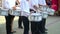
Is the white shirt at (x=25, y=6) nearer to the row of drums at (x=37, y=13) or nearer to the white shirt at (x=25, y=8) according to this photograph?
the white shirt at (x=25, y=8)

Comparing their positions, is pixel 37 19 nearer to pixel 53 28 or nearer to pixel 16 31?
pixel 16 31

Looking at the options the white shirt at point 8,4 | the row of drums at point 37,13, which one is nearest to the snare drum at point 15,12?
the row of drums at point 37,13

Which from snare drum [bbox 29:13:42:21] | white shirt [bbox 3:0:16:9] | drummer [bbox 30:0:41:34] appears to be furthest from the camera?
white shirt [bbox 3:0:16:9]

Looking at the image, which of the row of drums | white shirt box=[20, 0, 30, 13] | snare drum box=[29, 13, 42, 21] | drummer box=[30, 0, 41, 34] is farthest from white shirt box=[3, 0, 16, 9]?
snare drum box=[29, 13, 42, 21]

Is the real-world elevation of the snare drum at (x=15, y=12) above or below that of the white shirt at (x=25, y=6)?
below

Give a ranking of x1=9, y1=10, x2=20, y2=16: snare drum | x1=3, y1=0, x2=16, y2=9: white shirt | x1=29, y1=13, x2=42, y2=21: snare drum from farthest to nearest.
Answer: x1=3, y1=0, x2=16, y2=9: white shirt < x1=9, y1=10, x2=20, y2=16: snare drum < x1=29, y1=13, x2=42, y2=21: snare drum

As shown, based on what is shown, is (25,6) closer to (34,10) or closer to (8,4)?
(34,10)

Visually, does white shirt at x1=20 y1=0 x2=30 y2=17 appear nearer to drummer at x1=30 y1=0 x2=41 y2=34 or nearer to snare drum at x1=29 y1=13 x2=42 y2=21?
drummer at x1=30 y1=0 x2=41 y2=34

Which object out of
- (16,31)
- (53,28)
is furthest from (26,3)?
(53,28)

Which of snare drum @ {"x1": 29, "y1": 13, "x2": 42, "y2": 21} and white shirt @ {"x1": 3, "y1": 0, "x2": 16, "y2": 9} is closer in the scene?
snare drum @ {"x1": 29, "y1": 13, "x2": 42, "y2": 21}

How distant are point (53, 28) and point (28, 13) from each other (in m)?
3.74

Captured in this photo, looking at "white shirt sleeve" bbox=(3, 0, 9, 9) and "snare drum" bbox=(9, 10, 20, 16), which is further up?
"white shirt sleeve" bbox=(3, 0, 9, 9)

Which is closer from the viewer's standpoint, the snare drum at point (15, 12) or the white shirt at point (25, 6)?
the white shirt at point (25, 6)

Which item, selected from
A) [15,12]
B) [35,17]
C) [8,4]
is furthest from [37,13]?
[8,4]
